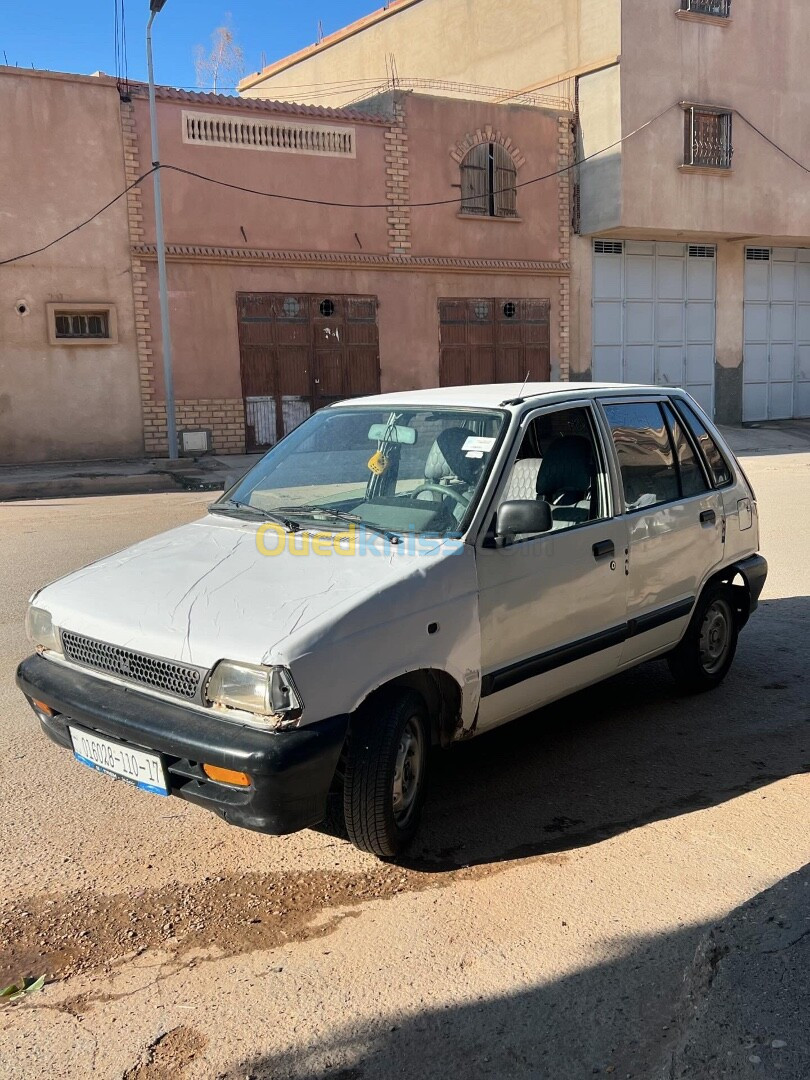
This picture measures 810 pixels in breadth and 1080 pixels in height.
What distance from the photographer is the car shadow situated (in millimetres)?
3656

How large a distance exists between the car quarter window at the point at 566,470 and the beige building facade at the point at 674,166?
18.0 meters

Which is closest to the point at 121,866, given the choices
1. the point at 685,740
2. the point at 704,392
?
the point at 685,740

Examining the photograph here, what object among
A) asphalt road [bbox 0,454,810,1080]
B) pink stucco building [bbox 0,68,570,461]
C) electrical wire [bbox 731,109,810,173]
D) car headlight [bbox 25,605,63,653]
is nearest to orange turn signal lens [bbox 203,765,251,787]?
asphalt road [bbox 0,454,810,1080]

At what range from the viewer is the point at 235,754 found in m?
2.87

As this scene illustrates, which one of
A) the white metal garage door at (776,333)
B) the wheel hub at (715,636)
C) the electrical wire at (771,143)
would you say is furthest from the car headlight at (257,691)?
the white metal garage door at (776,333)

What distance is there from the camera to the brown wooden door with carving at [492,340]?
2042cm

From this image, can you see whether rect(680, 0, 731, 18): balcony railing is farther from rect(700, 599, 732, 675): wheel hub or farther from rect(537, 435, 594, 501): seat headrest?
rect(537, 435, 594, 501): seat headrest

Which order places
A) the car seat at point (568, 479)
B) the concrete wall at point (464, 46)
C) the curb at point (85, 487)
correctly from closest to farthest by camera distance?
the car seat at point (568, 479)
the curb at point (85, 487)
the concrete wall at point (464, 46)

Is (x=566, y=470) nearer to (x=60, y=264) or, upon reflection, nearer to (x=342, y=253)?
(x=60, y=264)

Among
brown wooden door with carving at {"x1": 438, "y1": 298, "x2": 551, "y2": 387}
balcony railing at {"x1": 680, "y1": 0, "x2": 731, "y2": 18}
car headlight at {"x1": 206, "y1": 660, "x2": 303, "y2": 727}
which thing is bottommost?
car headlight at {"x1": 206, "y1": 660, "x2": 303, "y2": 727}

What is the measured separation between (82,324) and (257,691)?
1594 cm

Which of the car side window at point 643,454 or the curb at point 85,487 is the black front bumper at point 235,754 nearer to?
the car side window at point 643,454

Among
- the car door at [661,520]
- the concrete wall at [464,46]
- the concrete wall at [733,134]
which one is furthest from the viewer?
the concrete wall at [464,46]

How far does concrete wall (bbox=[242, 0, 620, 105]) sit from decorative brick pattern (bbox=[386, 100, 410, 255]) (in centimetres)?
474
